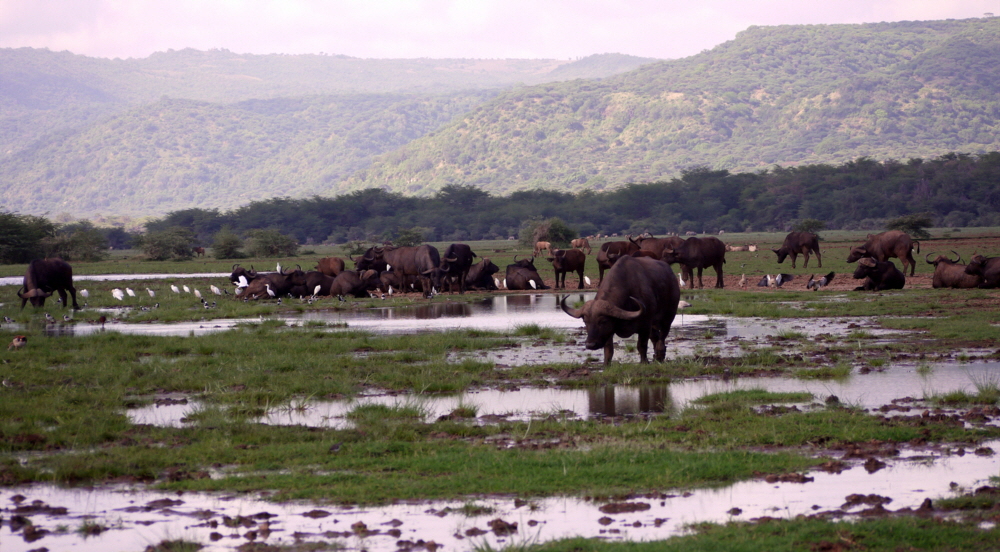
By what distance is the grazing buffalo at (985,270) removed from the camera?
2266 cm

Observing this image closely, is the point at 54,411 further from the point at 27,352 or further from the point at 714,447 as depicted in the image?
the point at 714,447

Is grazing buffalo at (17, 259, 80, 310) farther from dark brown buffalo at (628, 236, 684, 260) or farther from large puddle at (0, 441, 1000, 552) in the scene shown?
large puddle at (0, 441, 1000, 552)

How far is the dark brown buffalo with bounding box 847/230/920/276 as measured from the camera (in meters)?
29.3

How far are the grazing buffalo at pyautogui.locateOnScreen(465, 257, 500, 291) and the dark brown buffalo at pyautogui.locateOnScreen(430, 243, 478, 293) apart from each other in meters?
0.40

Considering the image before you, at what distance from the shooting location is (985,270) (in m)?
22.9

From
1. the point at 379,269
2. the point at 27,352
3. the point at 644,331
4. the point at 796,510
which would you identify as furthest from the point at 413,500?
the point at 379,269

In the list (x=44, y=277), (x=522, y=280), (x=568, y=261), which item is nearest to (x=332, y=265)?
(x=522, y=280)

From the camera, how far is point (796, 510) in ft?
21.0

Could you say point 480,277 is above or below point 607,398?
above

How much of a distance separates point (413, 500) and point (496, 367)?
6.12 m

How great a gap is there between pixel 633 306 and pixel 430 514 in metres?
5.99

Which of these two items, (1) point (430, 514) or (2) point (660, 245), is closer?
(1) point (430, 514)

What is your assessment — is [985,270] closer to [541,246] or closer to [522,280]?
[522,280]

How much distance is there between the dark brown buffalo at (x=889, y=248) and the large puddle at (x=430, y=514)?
23.5m
